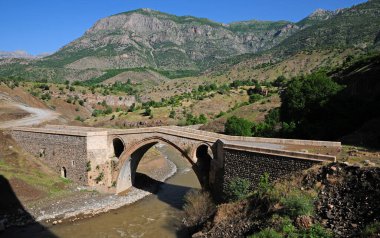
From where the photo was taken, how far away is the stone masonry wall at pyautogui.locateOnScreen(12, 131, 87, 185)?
30.9 metres

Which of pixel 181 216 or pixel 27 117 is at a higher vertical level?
pixel 27 117

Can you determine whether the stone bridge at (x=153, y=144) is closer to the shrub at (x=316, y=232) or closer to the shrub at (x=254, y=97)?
the shrub at (x=316, y=232)

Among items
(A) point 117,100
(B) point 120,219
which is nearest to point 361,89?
(B) point 120,219

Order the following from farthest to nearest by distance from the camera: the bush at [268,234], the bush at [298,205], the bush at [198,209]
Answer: the bush at [198,209] → the bush at [298,205] → the bush at [268,234]

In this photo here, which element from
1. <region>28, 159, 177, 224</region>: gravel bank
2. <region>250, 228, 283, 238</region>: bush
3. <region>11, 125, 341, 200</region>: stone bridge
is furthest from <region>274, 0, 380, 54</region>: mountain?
<region>250, 228, 283, 238</region>: bush

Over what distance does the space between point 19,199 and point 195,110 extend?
173 feet

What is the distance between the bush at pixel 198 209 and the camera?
21984mm

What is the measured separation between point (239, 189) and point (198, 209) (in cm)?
403

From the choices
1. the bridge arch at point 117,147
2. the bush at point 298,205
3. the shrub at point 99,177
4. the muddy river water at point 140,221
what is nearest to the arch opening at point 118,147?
the bridge arch at point 117,147

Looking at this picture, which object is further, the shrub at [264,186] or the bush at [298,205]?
the shrub at [264,186]

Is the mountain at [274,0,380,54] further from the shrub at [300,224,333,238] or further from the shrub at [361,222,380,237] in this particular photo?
the shrub at [361,222,380,237]

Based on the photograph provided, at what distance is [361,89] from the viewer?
3750cm

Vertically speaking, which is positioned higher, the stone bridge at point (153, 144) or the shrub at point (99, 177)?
the stone bridge at point (153, 144)

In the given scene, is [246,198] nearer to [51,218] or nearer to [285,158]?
[285,158]
